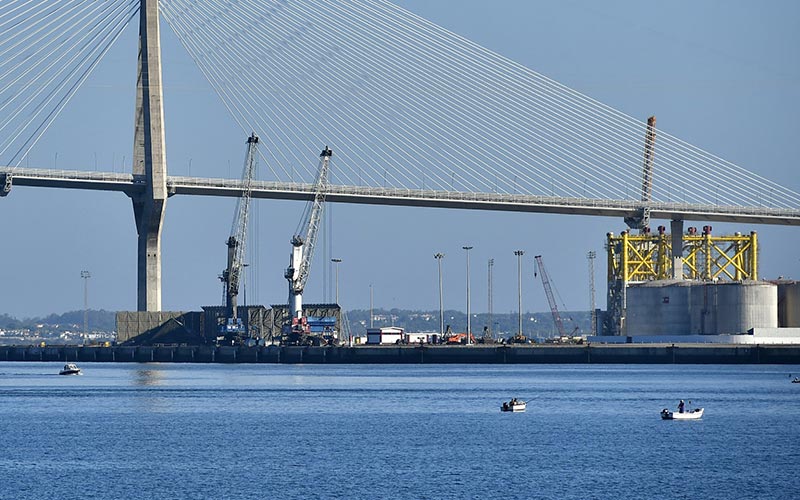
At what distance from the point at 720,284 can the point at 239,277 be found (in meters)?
44.4

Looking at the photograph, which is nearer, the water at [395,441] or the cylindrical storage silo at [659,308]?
the water at [395,441]

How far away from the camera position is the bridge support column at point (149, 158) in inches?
4215

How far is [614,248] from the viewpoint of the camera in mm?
141125

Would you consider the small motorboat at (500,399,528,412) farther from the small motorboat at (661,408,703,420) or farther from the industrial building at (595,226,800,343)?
the industrial building at (595,226,800,343)

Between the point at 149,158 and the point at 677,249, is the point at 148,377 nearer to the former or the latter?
the point at 149,158

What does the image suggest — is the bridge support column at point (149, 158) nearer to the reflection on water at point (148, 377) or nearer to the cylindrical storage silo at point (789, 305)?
the reflection on water at point (148, 377)

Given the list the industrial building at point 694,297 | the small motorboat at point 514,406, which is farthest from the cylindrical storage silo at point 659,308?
the small motorboat at point 514,406

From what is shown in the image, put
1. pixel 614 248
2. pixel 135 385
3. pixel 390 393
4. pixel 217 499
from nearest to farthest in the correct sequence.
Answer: pixel 217 499
pixel 390 393
pixel 135 385
pixel 614 248

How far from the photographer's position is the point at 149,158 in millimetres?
111562

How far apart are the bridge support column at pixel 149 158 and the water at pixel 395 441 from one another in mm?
21904

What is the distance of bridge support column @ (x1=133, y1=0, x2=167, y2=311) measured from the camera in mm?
107062

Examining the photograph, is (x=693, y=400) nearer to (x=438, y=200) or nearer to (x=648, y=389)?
(x=648, y=389)

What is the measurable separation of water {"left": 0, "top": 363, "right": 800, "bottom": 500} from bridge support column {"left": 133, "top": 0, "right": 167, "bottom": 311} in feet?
71.9

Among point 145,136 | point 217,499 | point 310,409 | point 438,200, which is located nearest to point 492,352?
point 438,200
